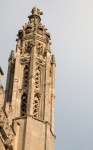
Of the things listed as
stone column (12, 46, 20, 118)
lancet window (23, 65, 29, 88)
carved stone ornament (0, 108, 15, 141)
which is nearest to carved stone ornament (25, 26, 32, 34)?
stone column (12, 46, 20, 118)

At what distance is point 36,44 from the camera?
27.5 meters

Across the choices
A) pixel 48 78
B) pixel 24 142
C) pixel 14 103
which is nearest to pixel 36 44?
pixel 48 78

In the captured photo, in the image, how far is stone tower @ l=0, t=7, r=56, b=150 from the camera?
74.0ft

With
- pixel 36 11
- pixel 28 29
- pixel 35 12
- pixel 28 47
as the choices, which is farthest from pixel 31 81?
pixel 36 11

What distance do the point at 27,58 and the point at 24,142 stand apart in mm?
6279

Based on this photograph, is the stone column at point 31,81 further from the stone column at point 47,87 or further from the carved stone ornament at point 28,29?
the carved stone ornament at point 28,29

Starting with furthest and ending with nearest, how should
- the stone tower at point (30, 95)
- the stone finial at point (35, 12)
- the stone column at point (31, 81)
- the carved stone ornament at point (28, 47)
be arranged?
the stone finial at point (35, 12), the carved stone ornament at point (28, 47), the stone column at point (31, 81), the stone tower at point (30, 95)

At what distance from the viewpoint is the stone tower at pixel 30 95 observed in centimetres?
2255

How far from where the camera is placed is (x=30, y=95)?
80.2ft

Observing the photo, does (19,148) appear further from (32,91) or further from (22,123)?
(32,91)

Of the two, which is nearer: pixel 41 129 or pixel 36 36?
pixel 41 129

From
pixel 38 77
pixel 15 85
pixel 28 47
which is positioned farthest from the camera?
pixel 28 47

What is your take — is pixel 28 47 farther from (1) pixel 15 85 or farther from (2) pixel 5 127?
(2) pixel 5 127

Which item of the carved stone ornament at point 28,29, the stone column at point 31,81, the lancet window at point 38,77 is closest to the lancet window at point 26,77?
the stone column at point 31,81
